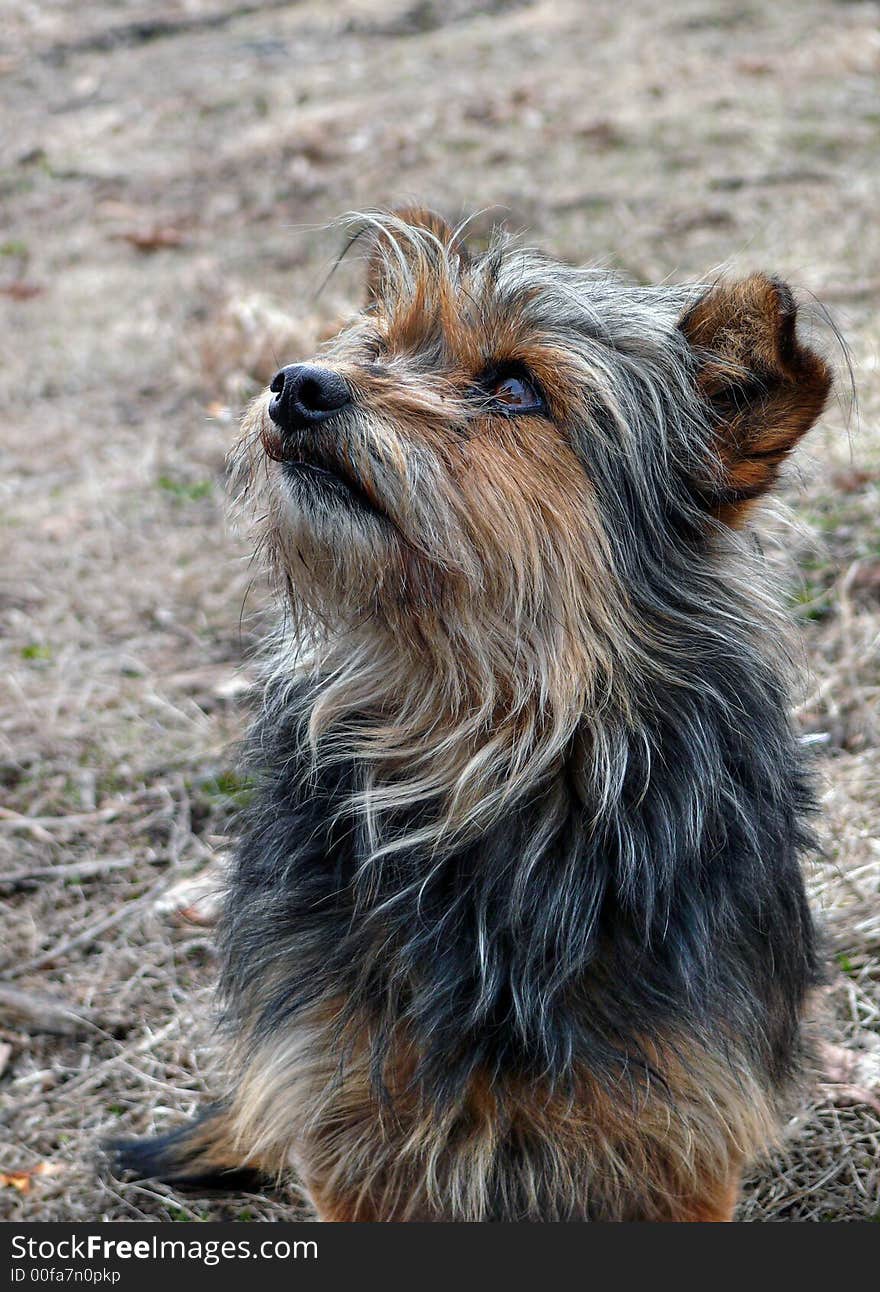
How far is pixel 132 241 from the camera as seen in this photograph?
9.45 meters

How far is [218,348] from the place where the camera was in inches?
284

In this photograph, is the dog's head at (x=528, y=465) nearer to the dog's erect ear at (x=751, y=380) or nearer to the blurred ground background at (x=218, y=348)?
the dog's erect ear at (x=751, y=380)

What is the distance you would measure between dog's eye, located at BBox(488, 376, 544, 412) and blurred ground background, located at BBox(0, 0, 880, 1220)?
0.69 meters

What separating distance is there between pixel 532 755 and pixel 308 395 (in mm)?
844

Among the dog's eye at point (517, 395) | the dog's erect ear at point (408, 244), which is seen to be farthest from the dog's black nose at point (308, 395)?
the dog's erect ear at point (408, 244)

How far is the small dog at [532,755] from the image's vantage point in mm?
2629

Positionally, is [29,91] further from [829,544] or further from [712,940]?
[712,940]

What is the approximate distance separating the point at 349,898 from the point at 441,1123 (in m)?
Result: 0.48

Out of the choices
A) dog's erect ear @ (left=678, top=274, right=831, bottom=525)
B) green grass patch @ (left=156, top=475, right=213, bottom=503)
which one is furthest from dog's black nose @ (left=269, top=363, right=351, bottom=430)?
green grass patch @ (left=156, top=475, right=213, bottom=503)

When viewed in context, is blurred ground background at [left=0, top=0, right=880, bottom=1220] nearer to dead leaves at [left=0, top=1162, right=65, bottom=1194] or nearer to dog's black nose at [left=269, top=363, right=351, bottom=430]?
dead leaves at [left=0, top=1162, right=65, bottom=1194]

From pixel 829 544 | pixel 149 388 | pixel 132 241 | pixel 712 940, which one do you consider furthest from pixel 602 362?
pixel 132 241

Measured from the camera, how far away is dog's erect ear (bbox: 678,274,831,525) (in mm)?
2573

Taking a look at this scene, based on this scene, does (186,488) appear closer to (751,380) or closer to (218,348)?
(218,348)

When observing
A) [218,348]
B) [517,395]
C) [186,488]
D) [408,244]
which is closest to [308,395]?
[517,395]
